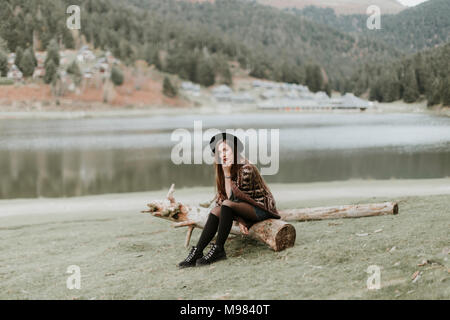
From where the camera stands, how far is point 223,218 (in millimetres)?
4695

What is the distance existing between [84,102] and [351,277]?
88.7 m

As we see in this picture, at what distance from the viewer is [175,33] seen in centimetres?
15838

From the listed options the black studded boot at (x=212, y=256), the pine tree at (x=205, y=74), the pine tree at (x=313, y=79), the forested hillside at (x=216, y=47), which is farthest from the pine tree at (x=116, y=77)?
the black studded boot at (x=212, y=256)

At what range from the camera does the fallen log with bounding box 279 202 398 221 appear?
6.19m

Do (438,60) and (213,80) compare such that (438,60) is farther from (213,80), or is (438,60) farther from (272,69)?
(272,69)

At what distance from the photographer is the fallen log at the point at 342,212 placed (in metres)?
6.19

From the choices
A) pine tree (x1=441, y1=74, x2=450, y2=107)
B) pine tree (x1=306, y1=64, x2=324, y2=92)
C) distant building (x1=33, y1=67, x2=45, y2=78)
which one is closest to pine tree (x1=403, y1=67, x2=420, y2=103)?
pine tree (x1=441, y1=74, x2=450, y2=107)

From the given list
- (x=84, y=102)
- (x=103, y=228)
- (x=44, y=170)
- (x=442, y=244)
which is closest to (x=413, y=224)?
(x=442, y=244)

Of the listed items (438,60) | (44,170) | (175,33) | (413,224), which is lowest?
(44,170)

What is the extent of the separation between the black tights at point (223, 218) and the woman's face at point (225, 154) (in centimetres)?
43

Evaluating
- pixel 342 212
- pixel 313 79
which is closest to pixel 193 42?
pixel 313 79

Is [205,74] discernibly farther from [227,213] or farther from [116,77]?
[227,213]

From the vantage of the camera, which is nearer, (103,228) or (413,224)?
(413,224)

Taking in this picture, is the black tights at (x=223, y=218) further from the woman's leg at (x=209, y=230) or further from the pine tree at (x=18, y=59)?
the pine tree at (x=18, y=59)
